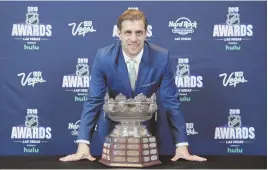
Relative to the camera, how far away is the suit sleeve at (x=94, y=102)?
2.69 meters

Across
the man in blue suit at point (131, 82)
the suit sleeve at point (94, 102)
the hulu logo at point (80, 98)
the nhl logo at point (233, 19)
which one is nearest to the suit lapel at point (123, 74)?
the man in blue suit at point (131, 82)

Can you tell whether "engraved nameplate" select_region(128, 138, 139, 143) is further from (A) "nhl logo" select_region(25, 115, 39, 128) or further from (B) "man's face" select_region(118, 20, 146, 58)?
(A) "nhl logo" select_region(25, 115, 39, 128)

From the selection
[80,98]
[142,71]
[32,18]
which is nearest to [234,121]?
[142,71]

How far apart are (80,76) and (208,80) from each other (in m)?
0.94

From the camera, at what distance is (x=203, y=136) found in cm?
309

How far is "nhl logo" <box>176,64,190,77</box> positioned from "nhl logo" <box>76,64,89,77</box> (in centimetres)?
67

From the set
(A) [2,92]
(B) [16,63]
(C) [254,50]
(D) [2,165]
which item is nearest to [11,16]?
(B) [16,63]

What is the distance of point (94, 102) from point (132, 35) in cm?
51

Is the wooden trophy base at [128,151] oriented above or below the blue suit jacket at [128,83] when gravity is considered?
below

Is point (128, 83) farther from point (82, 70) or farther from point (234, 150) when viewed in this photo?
point (234, 150)

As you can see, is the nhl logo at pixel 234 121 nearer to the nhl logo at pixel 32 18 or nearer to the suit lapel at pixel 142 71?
the suit lapel at pixel 142 71

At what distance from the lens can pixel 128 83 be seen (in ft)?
8.82

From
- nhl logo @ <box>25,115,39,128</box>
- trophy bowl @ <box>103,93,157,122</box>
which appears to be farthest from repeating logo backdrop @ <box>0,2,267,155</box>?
trophy bowl @ <box>103,93,157,122</box>

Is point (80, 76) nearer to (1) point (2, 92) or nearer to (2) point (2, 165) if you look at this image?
(1) point (2, 92)
